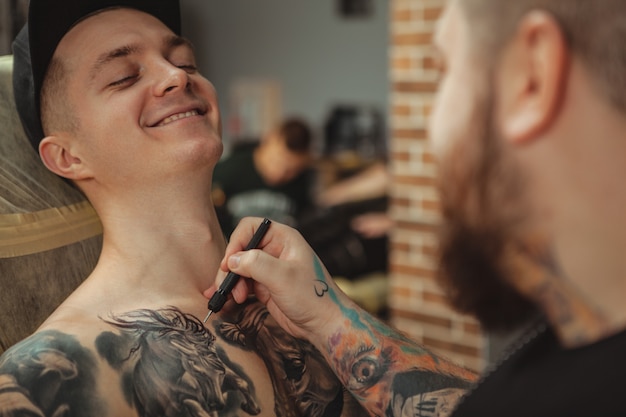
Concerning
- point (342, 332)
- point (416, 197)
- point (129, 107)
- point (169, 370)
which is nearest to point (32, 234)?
point (129, 107)

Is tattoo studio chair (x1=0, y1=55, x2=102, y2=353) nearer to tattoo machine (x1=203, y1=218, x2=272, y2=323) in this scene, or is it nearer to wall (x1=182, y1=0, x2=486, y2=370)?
tattoo machine (x1=203, y1=218, x2=272, y2=323)

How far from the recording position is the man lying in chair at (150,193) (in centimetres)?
126

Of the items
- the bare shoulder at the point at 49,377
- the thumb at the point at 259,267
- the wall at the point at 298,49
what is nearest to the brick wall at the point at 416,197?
the thumb at the point at 259,267

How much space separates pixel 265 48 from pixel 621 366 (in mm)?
6877

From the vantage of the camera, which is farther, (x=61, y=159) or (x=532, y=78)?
(x=61, y=159)

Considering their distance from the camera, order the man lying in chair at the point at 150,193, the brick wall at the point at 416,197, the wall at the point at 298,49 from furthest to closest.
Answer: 1. the wall at the point at 298,49
2. the brick wall at the point at 416,197
3. the man lying in chair at the point at 150,193

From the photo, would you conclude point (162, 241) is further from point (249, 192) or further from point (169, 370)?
point (249, 192)

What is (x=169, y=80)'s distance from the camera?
4.65 ft

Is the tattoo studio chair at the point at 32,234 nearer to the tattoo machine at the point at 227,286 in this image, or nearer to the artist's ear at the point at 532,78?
the tattoo machine at the point at 227,286

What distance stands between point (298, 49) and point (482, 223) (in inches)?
255

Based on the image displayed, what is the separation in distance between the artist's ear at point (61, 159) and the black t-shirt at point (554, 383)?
2.49 ft

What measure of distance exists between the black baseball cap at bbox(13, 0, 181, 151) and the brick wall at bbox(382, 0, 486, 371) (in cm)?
160

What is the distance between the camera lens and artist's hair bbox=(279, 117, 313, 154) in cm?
486

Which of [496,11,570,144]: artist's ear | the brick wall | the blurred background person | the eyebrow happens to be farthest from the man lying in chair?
the blurred background person
